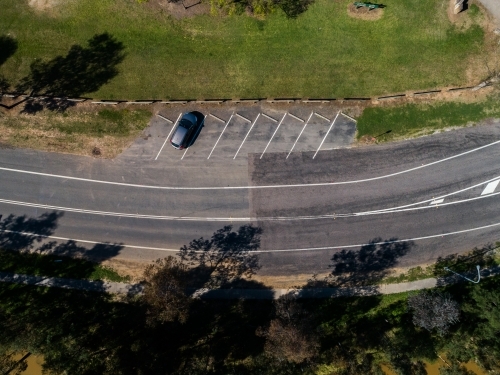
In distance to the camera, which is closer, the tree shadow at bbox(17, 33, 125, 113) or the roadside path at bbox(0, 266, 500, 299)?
the tree shadow at bbox(17, 33, 125, 113)

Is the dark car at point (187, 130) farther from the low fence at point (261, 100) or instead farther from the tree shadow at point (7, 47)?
the tree shadow at point (7, 47)

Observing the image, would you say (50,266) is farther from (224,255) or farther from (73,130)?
(224,255)

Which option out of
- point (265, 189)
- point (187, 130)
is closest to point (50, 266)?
point (187, 130)

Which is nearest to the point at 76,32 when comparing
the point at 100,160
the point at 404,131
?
the point at 100,160

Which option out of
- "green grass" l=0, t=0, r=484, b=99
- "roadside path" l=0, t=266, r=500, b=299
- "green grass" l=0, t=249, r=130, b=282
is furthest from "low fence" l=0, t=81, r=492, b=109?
"roadside path" l=0, t=266, r=500, b=299

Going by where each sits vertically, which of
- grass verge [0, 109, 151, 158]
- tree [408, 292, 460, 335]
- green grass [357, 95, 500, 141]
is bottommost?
tree [408, 292, 460, 335]

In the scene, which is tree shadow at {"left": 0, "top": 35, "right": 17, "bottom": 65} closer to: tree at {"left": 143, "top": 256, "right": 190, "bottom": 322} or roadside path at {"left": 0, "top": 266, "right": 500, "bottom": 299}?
roadside path at {"left": 0, "top": 266, "right": 500, "bottom": 299}

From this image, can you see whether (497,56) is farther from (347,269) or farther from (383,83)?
(347,269)
